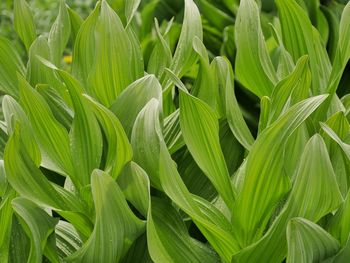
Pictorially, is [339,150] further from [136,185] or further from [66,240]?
[66,240]

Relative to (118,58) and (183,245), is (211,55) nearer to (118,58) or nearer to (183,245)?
(118,58)

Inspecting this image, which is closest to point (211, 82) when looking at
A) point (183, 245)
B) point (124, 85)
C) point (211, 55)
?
point (124, 85)

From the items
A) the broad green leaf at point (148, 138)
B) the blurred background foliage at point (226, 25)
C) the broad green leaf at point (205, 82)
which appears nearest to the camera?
the broad green leaf at point (148, 138)

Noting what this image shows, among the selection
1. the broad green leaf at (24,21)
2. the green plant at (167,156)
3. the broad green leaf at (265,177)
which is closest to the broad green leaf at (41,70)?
the green plant at (167,156)

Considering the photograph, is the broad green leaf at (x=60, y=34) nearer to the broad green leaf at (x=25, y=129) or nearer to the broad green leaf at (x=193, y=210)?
the broad green leaf at (x=25, y=129)

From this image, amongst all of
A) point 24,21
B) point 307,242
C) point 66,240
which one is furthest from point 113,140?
point 24,21
